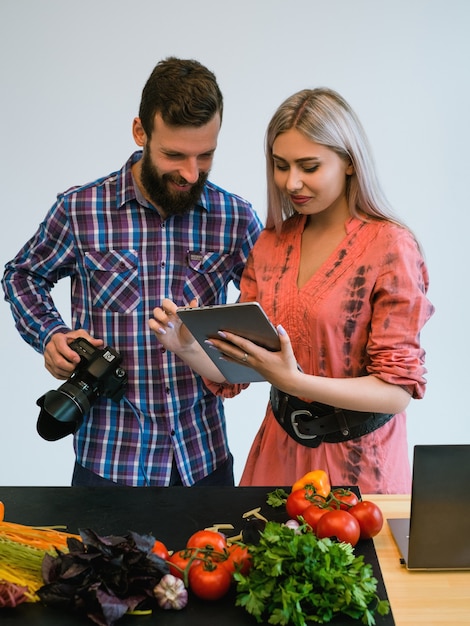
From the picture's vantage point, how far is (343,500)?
1788 mm

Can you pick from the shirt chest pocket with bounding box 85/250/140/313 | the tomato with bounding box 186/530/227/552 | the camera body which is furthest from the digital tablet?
the tomato with bounding box 186/530/227/552

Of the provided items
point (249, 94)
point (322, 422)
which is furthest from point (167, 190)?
point (249, 94)

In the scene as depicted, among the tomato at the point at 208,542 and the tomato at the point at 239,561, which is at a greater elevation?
the tomato at the point at 208,542

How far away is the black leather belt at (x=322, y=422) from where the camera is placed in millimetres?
2168

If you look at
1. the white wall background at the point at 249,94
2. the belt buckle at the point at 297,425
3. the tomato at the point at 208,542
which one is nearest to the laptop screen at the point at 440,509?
the tomato at the point at 208,542

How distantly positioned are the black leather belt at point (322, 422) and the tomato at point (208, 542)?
0.62 m

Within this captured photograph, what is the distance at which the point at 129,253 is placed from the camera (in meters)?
2.45

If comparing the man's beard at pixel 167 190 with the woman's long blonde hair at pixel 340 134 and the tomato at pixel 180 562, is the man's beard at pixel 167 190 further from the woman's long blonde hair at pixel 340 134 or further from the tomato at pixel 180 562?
the tomato at pixel 180 562

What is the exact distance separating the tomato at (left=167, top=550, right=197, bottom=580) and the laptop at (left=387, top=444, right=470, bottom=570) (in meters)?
0.43

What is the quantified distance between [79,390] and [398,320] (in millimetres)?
822

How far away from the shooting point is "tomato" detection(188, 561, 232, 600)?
4.99 feet

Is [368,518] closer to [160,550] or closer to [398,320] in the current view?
[160,550]

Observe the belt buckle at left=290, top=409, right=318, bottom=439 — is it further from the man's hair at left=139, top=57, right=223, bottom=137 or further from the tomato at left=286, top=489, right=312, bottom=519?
the man's hair at left=139, top=57, right=223, bottom=137

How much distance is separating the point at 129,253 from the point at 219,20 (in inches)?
73.9
